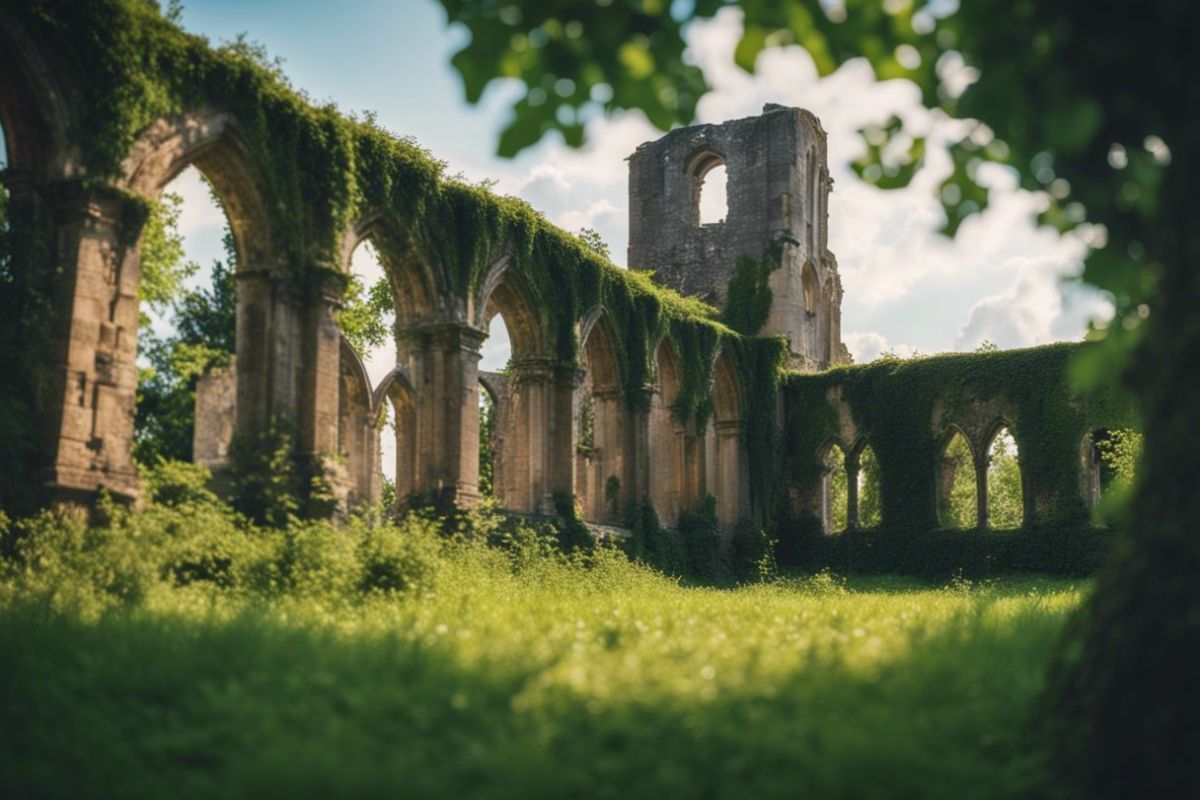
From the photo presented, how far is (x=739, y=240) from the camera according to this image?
105 feet

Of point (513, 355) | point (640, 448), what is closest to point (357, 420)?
point (513, 355)

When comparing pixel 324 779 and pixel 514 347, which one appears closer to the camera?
pixel 324 779

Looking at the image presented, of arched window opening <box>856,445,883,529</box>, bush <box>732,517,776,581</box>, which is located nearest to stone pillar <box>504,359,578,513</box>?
bush <box>732,517,776,581</box>

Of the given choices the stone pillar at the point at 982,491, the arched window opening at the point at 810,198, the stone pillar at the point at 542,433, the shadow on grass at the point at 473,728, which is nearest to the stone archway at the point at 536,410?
the stone pillar at the point at 542,433

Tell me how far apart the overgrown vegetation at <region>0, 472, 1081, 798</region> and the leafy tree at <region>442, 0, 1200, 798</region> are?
54 centimetres

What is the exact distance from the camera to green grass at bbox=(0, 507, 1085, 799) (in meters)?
5.05

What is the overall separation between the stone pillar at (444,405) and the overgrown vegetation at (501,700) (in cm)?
836

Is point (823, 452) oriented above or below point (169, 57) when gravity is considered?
below

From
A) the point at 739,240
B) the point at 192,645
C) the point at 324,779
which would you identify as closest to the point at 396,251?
the point at 192,645

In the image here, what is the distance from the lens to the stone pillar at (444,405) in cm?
1853

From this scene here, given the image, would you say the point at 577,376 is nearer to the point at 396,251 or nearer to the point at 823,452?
the point at 396,251

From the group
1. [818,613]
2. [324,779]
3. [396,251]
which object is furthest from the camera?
[396,251]

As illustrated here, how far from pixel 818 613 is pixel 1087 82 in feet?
22.0

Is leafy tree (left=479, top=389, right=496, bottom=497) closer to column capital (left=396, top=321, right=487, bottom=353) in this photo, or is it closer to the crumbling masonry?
the crumbling masonry
